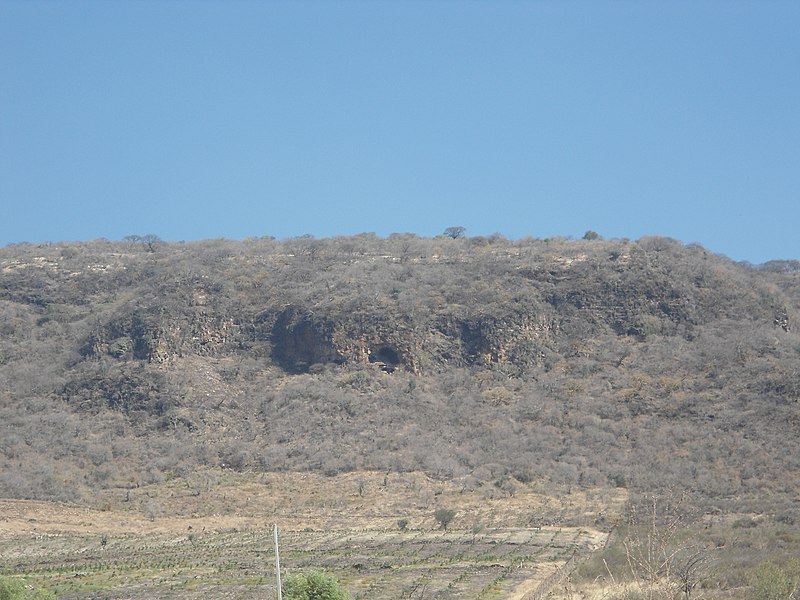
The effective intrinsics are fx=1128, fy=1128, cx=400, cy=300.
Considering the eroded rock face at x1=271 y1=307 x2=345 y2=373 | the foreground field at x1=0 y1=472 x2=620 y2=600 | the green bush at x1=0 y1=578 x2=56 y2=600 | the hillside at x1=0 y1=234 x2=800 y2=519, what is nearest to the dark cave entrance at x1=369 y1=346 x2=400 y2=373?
the hillside at x1=0 y1=234 x2=800 y2=519

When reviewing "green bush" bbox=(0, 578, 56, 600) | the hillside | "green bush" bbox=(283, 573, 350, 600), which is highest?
the hillside

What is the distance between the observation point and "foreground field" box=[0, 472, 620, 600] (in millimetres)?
28984

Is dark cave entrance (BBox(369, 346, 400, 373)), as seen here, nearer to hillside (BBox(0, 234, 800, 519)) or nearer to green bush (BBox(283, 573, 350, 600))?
hillside (BBox(0, 234, 800, 519))

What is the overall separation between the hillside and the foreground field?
275cm

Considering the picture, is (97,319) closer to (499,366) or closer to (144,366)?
(144,366)

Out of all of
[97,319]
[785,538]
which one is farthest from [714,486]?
[97,319]

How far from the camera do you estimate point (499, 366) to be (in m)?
62.1

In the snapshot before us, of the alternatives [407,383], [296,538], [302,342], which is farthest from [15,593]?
[302,342]

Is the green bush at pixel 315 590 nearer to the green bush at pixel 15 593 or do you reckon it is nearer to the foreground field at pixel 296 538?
the green bush at pixel 15 593

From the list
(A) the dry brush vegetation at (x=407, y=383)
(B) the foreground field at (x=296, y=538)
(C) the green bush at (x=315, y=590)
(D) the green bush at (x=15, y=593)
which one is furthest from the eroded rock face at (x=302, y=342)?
(C) the green bush at (x=315, y=590)

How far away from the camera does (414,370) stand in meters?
61.9

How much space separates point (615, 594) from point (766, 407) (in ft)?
106

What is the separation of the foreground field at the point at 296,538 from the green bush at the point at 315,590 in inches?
222

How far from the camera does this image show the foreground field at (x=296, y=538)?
95.1 ft
